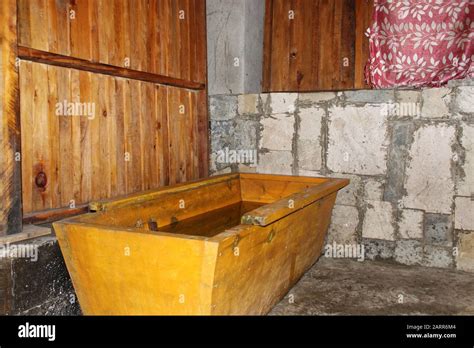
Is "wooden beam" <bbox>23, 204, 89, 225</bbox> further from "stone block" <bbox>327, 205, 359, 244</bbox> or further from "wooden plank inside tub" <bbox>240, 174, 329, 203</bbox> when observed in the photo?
"stone block" <bbox>327, 205, 359, 244</bbox>

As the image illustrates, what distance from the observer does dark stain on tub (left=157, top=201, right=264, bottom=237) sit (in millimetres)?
2734

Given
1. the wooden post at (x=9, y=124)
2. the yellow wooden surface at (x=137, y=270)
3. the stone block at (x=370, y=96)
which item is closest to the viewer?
the yellow wooden surface at (x=137, y=270)

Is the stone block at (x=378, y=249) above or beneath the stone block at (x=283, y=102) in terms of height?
beneath

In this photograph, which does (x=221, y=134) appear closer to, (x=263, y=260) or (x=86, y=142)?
(x=86, y=142)

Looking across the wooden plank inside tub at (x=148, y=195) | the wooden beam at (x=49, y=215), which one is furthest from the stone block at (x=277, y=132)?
the wooden beam at (x=49, y=215)

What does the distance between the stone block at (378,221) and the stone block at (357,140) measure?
0.96 feet

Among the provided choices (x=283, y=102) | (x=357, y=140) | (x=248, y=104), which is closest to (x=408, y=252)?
(x=357, y=140)

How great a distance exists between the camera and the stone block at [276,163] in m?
3.83

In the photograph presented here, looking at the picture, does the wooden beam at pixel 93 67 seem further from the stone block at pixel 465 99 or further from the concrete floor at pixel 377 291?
the stone block at pixel 465 99

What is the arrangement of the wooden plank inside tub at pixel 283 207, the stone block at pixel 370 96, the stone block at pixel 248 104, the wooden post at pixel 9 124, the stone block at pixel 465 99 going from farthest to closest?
1. the stone block at pixel 248 104
2. the stone block at pixel 370 96
3. the stone block at pixel 465 99
4. the wooden post at pixel 9 124
5. the wooden plank inside tub at pixel 283 207

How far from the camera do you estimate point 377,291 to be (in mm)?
2859

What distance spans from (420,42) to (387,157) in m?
1.02

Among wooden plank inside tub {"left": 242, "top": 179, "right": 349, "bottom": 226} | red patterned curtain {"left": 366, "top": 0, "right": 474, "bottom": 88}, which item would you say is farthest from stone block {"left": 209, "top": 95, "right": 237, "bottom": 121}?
wooden plank inside tub {"left": 242, "top": 179, "right": 349, "bottom": 226}
